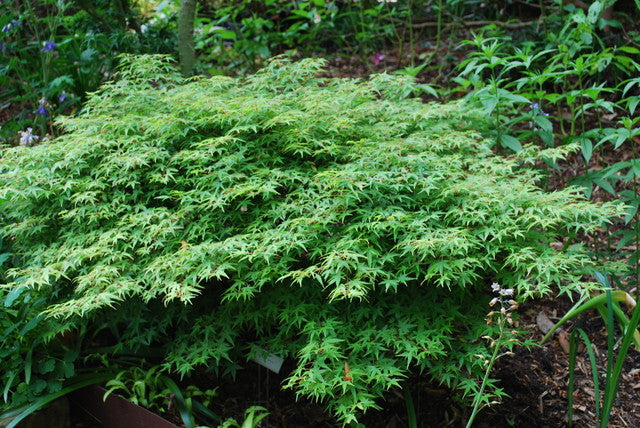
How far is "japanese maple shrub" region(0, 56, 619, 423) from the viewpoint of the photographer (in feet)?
5.88

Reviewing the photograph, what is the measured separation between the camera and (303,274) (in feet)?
5.59

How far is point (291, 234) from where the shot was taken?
5.95 feet

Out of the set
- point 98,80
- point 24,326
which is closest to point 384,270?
point 24,326

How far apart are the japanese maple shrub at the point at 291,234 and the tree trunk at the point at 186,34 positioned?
1.16 metres

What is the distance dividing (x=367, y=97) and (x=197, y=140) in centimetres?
81

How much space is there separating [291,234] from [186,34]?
7.10ft

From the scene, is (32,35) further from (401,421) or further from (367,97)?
(401,421)

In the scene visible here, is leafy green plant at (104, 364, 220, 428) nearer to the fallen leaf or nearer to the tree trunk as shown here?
the fallen leaf

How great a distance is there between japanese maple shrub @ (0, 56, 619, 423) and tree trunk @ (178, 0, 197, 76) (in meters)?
1.16

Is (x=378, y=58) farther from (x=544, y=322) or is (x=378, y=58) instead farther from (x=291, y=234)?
(x=291, y=234)

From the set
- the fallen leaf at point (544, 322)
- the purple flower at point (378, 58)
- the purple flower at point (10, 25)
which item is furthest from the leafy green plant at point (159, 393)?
the purple flower at point (378, 58)

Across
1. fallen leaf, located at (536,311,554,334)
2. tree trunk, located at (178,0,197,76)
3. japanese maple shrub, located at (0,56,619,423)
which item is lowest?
fallen leaf, located at (536,311,554,334)

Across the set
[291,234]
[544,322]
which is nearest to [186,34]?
[291,234]

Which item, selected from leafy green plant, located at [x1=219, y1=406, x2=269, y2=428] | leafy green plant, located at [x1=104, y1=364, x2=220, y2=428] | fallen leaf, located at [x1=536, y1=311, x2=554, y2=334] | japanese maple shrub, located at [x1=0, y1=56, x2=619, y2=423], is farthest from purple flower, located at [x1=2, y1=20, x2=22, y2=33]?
fallen leaf, located at [x1=536, y1=311, x2=554, y2=334]
